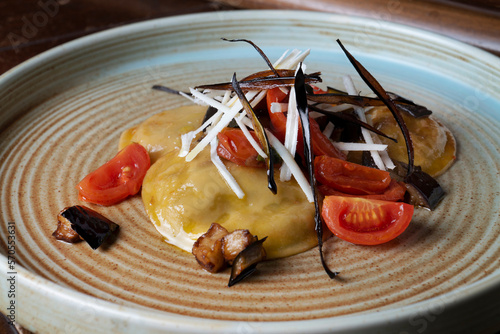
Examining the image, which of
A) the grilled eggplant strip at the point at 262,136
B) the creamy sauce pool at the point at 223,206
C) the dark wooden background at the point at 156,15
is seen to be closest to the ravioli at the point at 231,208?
the creamy sauce pool at the point at 223,206

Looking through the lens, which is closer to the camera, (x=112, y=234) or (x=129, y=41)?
(x=112, y=234)

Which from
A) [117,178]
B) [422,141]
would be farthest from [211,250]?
[422,141]

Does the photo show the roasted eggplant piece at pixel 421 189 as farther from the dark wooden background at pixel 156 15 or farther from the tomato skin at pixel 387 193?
the dark wooden background at pixel 156 15

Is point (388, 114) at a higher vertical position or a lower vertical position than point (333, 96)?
lower

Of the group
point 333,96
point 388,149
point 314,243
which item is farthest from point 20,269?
point 388,149

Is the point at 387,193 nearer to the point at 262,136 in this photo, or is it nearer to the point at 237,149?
the point at 262,136

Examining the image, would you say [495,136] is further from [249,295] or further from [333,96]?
[249,295]

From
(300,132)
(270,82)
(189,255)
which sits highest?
(270,82)
